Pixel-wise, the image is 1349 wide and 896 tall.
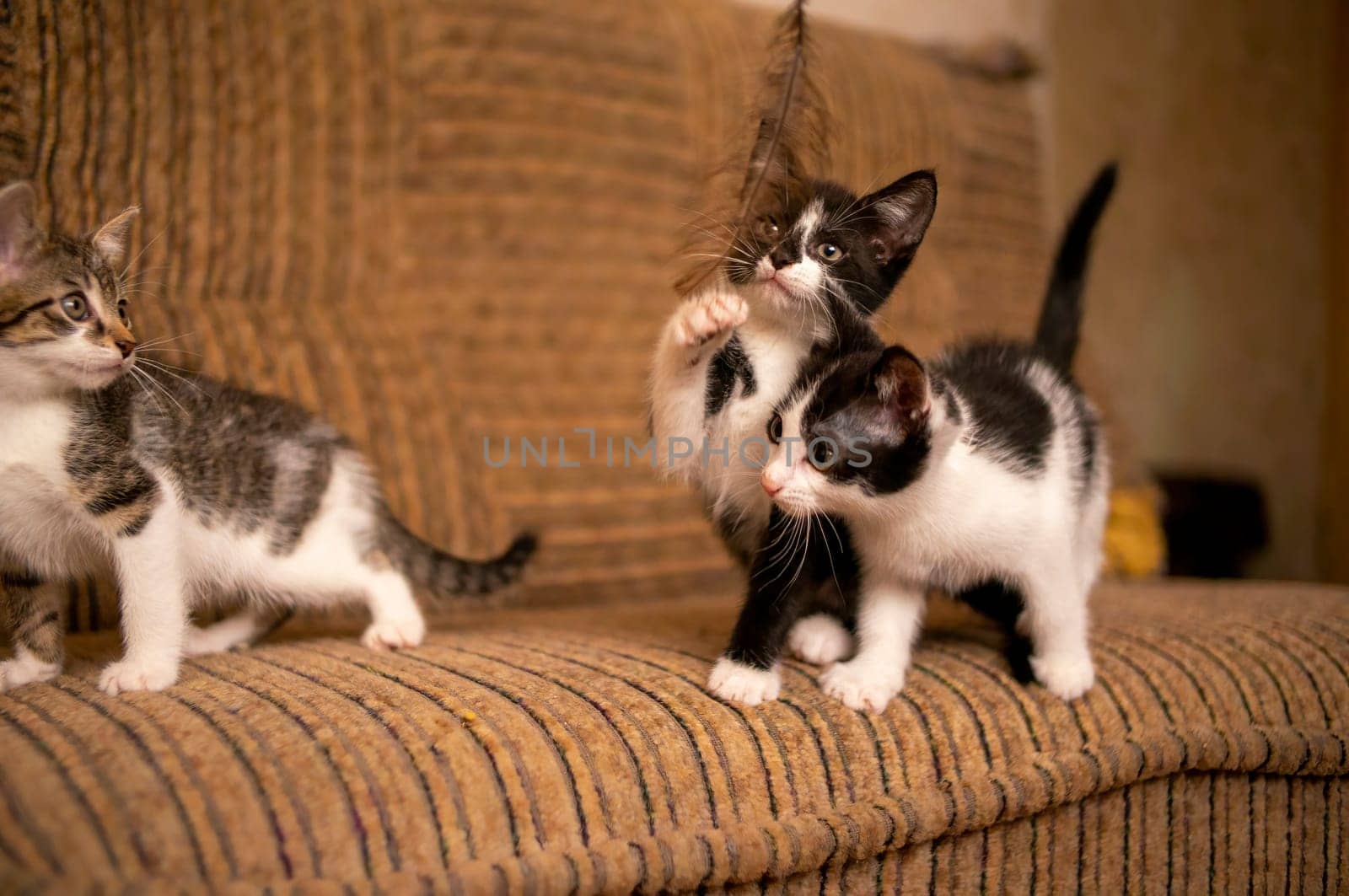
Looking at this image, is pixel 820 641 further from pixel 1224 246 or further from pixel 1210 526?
pixel 1224 246

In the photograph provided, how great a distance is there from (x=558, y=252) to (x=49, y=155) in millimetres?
708

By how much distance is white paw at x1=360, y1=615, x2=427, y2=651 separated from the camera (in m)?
1.08

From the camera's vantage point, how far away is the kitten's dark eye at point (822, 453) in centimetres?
88

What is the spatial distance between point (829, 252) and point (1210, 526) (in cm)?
193

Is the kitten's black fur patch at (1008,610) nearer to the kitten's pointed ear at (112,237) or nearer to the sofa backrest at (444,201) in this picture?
the sofa backrest at (444,201)

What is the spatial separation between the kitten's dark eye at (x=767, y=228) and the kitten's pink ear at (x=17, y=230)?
0.65 m

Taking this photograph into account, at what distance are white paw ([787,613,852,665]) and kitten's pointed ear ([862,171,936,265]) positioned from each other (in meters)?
0.41

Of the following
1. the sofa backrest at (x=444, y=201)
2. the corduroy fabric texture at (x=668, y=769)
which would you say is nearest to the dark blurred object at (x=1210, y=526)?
the sofa backrest at (x=444, y=201)

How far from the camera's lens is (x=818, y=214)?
0.97 metres

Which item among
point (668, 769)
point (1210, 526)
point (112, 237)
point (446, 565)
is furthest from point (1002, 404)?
point (1210, 526)

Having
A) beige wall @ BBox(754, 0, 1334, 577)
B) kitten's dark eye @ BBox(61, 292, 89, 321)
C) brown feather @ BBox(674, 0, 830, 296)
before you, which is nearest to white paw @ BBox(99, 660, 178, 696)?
kitten's dark eye @ BBox(61, 292, 89, 321)

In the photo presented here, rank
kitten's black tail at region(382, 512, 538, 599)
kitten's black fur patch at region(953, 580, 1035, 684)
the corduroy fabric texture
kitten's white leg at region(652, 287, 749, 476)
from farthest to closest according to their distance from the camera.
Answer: kitten's black tail at region(382, 512, 538, 599), kitten's black fur patch at region(953, 580, 1035, 684), kitten's white leg at region(652, 287, 749, 476), the corduroy fabric texture

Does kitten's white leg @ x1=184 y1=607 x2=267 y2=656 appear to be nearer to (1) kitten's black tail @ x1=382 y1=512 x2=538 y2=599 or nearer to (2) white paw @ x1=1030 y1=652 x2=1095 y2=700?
(1) kitten's black tail @ x1=382 y1=512 x2=538 y2=599

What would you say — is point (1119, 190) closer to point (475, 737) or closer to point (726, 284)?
point (726, 284)
